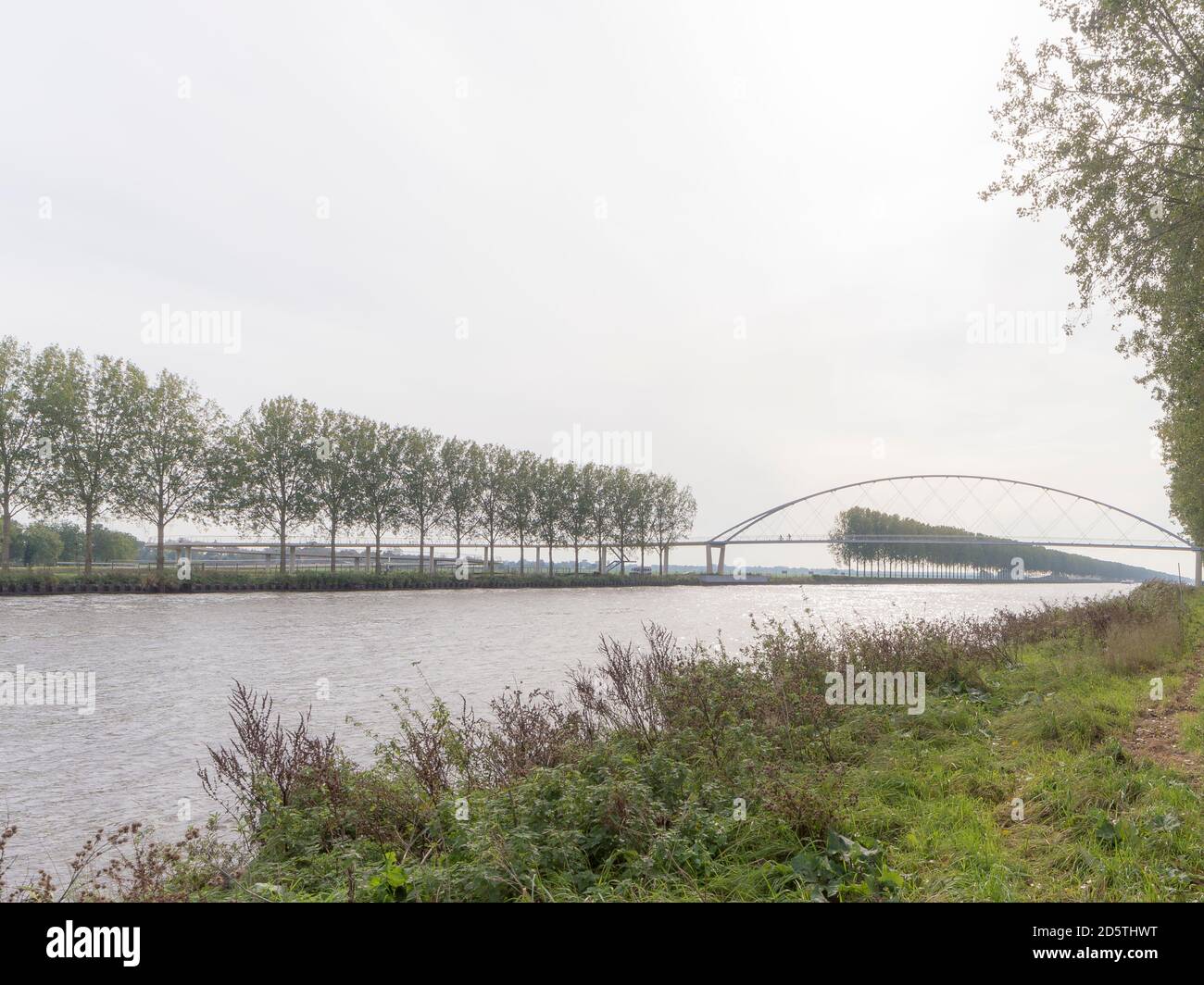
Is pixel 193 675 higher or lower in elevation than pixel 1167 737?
lower

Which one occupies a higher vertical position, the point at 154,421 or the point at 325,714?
the point at 154,421

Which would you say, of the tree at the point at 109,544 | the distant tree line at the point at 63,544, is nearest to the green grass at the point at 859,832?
the distant tree line at the point at 63,544

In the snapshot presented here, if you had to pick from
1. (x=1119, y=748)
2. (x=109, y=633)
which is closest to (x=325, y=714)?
(x=1119, y=748)

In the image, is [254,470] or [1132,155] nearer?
[1132,155]

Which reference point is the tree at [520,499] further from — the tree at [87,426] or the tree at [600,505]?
the tree at [87,426]

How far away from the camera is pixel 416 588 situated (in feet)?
247

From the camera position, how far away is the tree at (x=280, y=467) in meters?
67.2

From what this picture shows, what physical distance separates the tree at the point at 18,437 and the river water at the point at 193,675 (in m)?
19.1

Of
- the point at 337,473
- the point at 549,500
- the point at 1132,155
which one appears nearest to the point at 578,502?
the point at 549,500

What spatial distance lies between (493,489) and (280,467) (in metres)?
26.8

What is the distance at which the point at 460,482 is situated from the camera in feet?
284

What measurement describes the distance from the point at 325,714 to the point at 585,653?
9535mm

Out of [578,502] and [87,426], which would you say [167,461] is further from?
[578,502]
